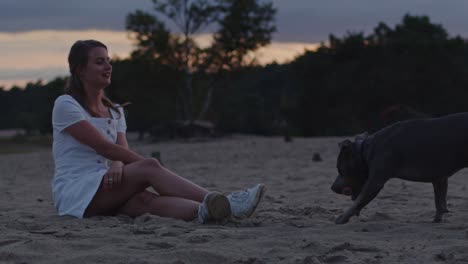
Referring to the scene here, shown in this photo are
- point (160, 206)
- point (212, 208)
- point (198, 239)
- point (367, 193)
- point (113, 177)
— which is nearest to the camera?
point (198, 239)

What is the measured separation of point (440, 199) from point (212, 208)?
5.75 feet

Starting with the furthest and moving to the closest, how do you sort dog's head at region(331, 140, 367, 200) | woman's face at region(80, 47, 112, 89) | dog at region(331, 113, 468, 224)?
dog's head at region(331, 140, 367, 200), woman's face at region(80, 47, 112, 89), dog at region(331, 113, 468, 224)

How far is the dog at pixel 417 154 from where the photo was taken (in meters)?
5.42

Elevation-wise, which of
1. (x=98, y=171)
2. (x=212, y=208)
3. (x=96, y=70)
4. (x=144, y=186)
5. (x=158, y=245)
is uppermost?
(x=96, y=70)

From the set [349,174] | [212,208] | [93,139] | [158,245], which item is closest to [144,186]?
[93,139]

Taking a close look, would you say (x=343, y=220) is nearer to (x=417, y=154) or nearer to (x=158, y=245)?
(x=417, y=154)

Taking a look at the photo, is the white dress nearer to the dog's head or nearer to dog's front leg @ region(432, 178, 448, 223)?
the dog's head

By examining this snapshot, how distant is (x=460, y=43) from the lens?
3572cm

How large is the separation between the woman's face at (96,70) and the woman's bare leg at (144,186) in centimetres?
72

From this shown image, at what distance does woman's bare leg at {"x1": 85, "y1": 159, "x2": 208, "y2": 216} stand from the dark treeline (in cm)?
2252

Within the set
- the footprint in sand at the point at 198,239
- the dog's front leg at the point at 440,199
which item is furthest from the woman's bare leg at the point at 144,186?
the dog's front leg at the point at 440,199

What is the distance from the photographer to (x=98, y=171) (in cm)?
585

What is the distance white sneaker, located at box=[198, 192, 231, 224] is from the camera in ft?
17.9

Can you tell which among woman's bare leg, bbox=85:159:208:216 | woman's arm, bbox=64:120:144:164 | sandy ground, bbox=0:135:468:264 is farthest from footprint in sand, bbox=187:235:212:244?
woman's arm, bbox=64:120:144:164
